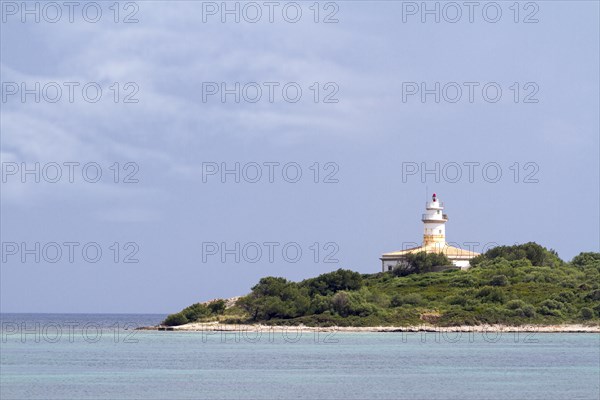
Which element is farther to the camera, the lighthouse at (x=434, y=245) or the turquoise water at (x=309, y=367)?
the lighthouse at (x=434, y=245)

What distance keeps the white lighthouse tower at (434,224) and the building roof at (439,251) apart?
18 cm

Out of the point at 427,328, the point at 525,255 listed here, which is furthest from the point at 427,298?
the point at 525,255

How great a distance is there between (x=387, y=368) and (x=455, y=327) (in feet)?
85.2

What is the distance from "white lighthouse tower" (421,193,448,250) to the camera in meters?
89.9

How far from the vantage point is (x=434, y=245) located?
91.4 metres

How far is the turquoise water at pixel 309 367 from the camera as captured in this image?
40219 mm

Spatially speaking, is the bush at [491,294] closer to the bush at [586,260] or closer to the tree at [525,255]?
the tree at [525,255]

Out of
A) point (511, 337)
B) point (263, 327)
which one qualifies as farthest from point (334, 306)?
point (511, 337)

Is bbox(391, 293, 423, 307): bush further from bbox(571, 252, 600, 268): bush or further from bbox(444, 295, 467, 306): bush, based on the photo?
bbox(571, 252, 600, 268): bush

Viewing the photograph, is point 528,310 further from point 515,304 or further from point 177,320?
point 177,320

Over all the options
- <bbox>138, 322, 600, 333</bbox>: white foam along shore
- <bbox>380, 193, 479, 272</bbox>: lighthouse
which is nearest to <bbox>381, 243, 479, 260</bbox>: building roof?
<bbox>380, 193, 479, 272</bbox>: lighthouse

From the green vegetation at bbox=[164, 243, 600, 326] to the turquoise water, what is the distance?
2334mm

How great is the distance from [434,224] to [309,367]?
42062mm

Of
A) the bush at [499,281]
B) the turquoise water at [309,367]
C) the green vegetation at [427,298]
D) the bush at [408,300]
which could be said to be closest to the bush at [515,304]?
the green vegetation at [427,298]
